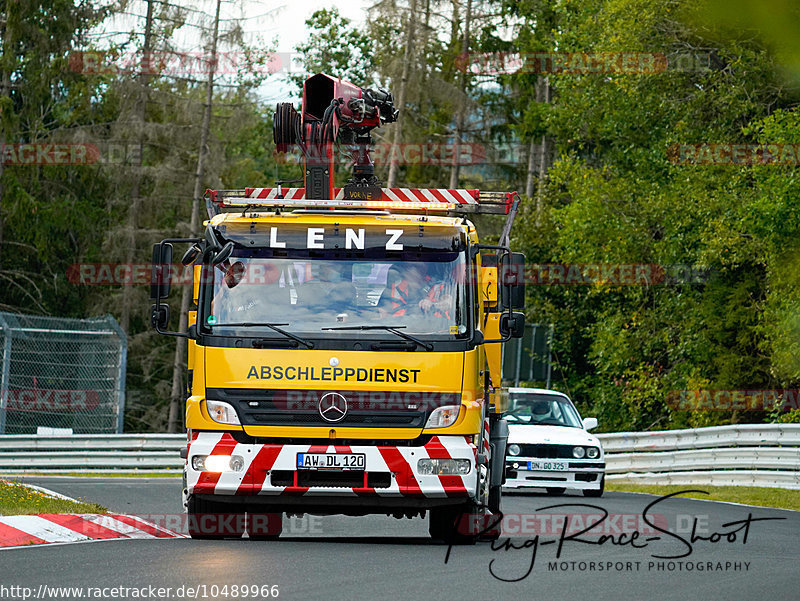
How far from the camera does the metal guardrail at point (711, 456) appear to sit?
20.9m

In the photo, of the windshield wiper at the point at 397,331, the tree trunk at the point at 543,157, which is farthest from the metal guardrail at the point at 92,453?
the tree trunk at the point at 543,157

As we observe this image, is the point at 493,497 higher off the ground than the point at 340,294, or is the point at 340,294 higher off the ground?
the point at 340,294

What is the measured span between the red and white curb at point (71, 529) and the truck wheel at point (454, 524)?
219 cm

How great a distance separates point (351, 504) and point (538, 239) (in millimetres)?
31015

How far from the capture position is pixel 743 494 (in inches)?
801

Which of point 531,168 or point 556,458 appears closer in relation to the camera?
point 556,458

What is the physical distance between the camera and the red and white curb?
33.4ft

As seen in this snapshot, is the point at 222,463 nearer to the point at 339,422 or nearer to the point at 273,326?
the point at 339,422

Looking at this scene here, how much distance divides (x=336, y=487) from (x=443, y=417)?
93cm

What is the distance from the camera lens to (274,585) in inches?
288

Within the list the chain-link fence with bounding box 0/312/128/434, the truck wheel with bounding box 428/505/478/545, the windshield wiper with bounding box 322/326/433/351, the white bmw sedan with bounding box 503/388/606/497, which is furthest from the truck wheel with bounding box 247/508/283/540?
the chain-link fence with bounding box 0/312/128/434

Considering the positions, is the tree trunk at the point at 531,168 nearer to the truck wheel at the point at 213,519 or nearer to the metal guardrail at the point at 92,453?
the metal guardrail at the point at 92,453

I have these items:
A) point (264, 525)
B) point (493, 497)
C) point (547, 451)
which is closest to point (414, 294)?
point (493, 497)

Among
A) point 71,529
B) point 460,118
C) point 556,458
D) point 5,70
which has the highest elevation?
point 5,70
